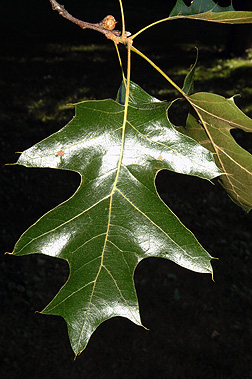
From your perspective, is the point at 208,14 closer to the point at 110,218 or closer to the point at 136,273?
the point at 110,218

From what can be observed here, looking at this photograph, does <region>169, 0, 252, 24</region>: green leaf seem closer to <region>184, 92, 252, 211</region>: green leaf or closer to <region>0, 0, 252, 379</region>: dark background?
<region>184, 92, 252, 211</region>: green leaf

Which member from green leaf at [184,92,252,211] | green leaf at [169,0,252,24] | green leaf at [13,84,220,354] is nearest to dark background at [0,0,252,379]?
green leaf at [13,84,220,354]

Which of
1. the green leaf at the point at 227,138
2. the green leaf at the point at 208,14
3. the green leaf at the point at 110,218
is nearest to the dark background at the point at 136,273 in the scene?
the green leaf at the point at 110,218

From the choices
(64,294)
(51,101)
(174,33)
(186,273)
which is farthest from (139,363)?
(174,33)

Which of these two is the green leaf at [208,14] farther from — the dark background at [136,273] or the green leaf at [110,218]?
the dark background at [136,273]

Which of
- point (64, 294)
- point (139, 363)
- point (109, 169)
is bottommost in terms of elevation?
point (139, 363)

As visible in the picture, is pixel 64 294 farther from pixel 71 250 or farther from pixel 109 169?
pixel 109 169
